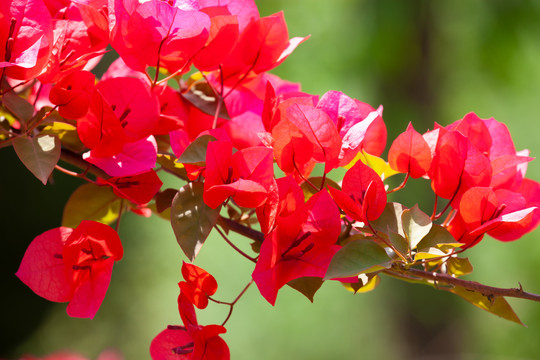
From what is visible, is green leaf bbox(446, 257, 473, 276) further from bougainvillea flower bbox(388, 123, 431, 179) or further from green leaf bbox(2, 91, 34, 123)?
green leaf bbox(2, 91, 34, 123)

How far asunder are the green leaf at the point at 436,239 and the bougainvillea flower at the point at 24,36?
0.19m

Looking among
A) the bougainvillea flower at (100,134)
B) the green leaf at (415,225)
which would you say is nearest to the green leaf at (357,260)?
the green leaf at (415,225)

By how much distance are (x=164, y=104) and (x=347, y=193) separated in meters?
0.14

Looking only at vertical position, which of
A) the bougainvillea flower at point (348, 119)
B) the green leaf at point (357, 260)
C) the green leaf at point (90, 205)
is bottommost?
the green leaf at point (90, 205)

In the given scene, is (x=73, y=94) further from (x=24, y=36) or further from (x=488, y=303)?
(x=488, y=303)

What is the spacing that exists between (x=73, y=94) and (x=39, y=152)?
0.10ft

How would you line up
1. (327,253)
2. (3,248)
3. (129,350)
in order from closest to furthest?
(327,253) < (3,248) < (129,350)

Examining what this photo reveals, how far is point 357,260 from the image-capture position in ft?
0.79

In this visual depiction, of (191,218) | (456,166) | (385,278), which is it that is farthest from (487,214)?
(385,278)

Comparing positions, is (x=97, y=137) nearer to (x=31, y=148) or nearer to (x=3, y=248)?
(x=31, y=148)

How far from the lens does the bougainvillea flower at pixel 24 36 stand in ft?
0.87

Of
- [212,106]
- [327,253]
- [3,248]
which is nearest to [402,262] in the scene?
[327,253]

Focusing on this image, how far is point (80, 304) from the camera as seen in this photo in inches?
11.6

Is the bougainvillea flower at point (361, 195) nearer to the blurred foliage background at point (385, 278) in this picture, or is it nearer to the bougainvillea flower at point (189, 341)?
the bougainvillea flower at point (189, 341)
